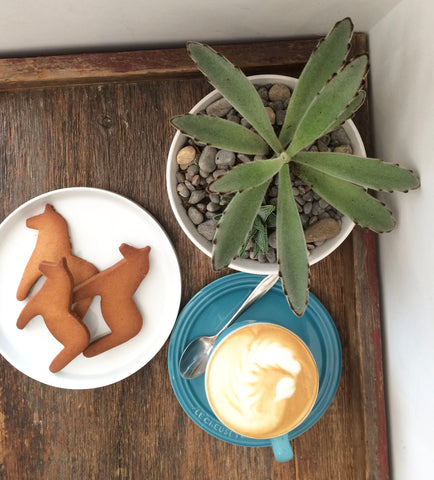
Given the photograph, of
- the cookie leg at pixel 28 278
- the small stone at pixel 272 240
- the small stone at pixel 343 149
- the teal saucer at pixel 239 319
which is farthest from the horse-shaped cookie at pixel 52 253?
the small stone at pixel 343 149

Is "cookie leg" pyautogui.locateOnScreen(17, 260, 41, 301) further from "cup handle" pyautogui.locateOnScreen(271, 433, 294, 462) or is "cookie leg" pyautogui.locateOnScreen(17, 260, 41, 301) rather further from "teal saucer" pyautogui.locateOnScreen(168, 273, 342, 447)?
"cup handle" pyautogui.locateOnScreen(271, 433, 294, 462)

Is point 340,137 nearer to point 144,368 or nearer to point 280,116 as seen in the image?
point 280,116

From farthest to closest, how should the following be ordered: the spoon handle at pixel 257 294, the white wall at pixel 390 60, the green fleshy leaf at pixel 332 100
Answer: the spoon handle at pixel 257 294, the white wall at pixel 390 60, the green fleshy leaf at pixel 332 100

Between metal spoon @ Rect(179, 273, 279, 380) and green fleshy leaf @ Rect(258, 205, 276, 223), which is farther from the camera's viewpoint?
metal spoon @ Rect(179, 273, 279, 380)

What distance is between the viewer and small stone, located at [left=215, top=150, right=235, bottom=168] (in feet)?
1.83

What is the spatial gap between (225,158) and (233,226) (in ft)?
0.44

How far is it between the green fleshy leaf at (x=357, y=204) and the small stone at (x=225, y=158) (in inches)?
4.7

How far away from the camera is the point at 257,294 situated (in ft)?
2.09

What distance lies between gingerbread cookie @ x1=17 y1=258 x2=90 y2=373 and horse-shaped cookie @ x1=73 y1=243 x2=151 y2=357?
19 millimetres

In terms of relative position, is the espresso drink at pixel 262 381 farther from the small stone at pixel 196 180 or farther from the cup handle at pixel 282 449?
the small stone at pixel 196 180

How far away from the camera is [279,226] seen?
0.47 meters

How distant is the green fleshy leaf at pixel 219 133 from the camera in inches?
18.1

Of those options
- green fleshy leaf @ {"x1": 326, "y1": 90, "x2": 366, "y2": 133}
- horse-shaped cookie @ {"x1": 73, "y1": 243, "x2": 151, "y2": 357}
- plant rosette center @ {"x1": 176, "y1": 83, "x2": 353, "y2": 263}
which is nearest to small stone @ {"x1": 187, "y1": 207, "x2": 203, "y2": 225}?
plant rosette center @ {"x1": 176, "y1": 83, "x2": 353, "y2": 263}

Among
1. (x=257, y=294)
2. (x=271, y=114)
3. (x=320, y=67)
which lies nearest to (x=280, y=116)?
(x=271, y=114)
